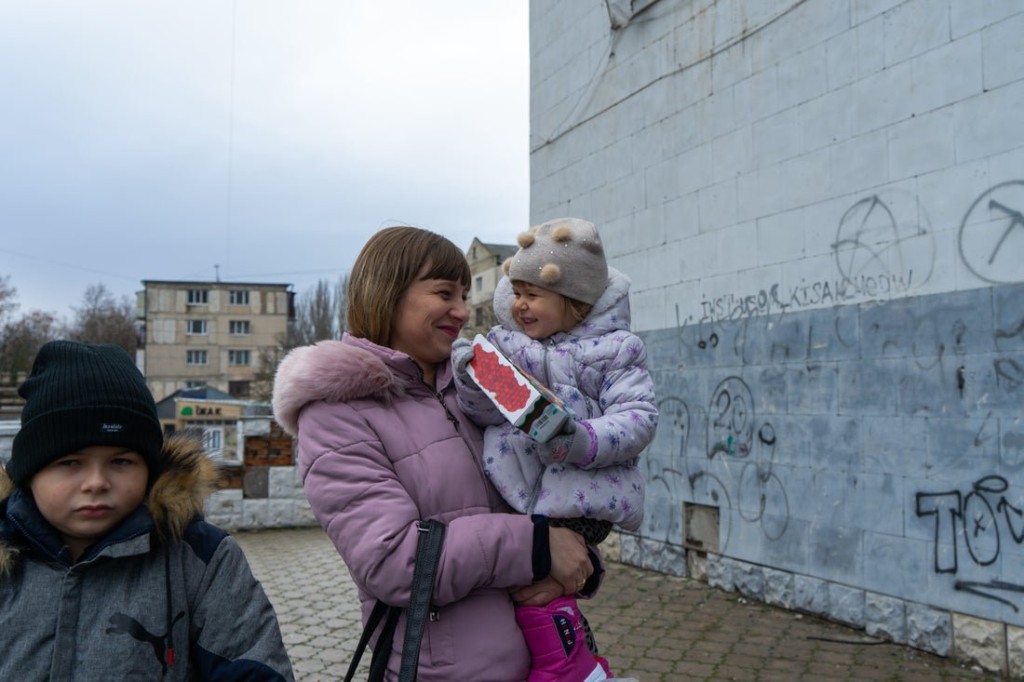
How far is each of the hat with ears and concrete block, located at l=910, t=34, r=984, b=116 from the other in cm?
375

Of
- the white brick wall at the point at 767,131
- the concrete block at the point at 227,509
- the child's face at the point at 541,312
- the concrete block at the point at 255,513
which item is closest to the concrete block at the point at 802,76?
the white brick wall at the point at 767,131

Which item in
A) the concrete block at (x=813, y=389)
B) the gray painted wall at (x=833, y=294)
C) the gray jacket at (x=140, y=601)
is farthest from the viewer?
the concrete block at (x=813, y=389)

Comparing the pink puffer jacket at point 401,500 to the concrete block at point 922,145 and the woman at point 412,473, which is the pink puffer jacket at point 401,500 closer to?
the woman at point 412,473

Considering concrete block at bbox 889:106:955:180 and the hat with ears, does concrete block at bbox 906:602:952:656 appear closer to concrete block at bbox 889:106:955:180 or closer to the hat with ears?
concrete block at bbox 889:106:955:180

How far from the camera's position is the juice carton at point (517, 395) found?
6.06ft

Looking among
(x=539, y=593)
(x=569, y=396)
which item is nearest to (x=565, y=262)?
(x=569, y=396)

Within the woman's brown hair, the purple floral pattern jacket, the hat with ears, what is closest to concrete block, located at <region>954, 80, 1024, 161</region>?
the hat with ears

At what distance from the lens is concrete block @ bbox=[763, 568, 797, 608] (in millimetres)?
6262

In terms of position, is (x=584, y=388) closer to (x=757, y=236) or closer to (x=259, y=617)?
(x=259, y=617)

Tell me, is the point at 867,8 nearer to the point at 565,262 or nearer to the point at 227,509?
the point at 565,262

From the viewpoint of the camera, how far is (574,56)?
9242 mm

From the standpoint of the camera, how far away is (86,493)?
191cm

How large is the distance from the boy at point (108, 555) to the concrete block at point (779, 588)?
5119mm

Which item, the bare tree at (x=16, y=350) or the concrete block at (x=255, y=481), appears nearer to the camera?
the concrete block at (x=255, y=481)
